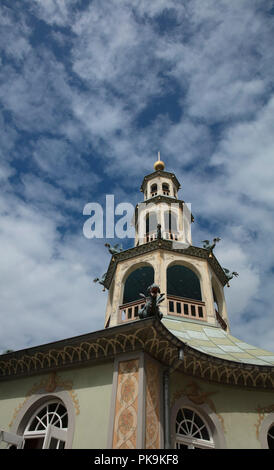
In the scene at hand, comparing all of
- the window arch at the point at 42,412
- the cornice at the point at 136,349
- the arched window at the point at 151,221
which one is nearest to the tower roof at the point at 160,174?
the arched window at the point at 151,221

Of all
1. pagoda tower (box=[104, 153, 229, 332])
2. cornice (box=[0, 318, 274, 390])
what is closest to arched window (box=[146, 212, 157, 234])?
pagoda tower (box=[104, 153, 229, 332])

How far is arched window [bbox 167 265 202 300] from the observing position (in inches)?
776

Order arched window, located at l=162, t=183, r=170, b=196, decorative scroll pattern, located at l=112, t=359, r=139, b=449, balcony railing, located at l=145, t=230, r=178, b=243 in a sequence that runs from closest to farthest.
A: 1. decorative scroll pattern, located at l=112, t=359, r=139, b=449
2. balcony railing, located at l=145, t=230, r=178, b=243
3. arched window, located at l=162, t=183, r=170, b=196

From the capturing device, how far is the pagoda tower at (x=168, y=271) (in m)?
16.1

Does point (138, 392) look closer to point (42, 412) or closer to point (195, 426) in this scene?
point (195, 426)

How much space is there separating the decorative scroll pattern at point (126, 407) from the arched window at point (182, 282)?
33.0 ft

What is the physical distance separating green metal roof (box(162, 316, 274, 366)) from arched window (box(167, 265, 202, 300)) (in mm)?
4680

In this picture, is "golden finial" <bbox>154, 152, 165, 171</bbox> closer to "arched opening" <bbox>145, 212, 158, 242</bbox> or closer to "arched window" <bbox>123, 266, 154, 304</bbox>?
"arched opening" <bbox>145, 212, 158, 242</bbox>

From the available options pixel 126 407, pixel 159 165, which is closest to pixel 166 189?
pixel 159 165

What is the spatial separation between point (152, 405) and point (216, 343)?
485 cm

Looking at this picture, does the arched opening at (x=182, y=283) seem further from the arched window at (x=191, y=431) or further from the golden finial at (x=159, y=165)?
the golden finial at (x=159, y=165)

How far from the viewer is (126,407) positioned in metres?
9.04

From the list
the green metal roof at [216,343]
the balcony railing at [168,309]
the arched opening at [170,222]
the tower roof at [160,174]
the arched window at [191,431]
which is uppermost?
the tower roof at [160,174]
